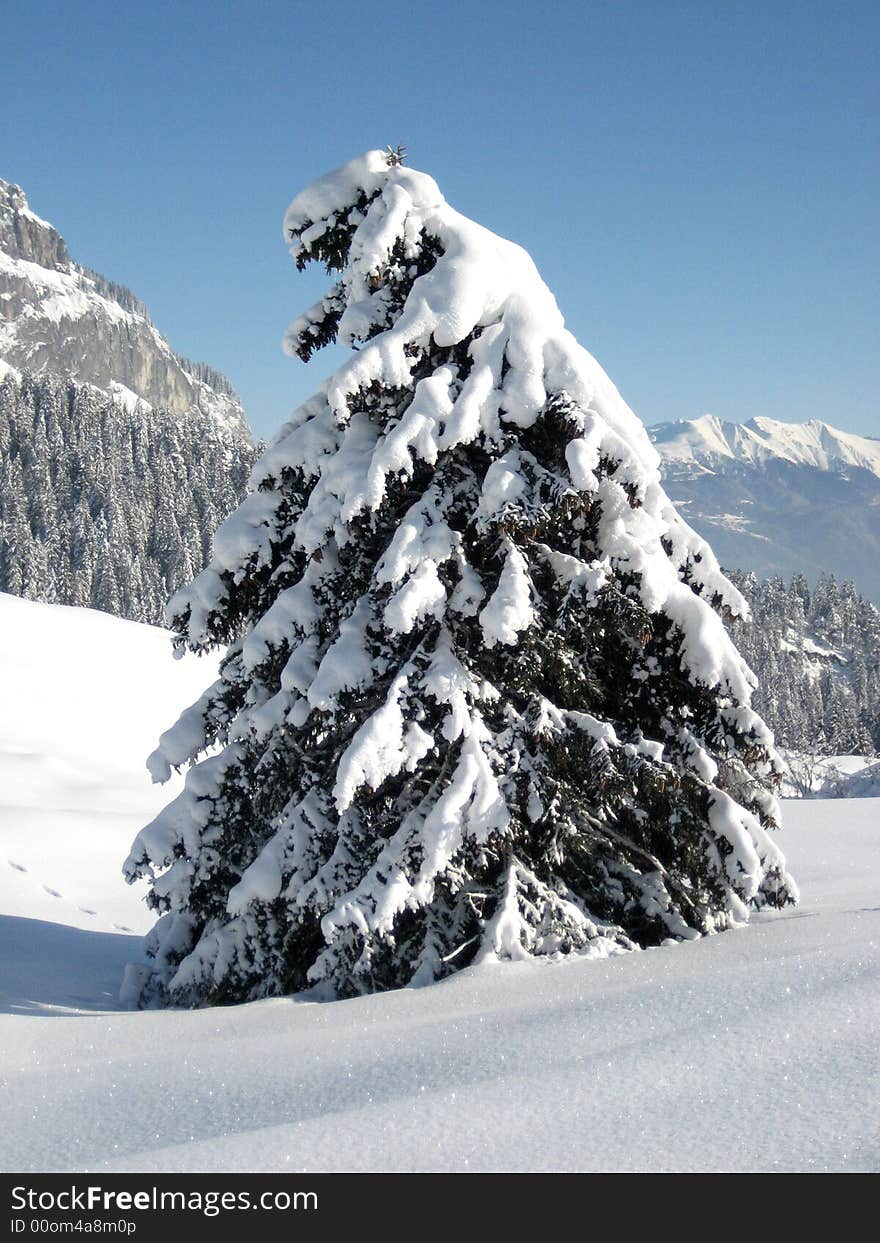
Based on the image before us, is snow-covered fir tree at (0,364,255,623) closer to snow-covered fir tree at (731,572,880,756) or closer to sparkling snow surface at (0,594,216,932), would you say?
snow-covered fir tree at (731,572,880,756)

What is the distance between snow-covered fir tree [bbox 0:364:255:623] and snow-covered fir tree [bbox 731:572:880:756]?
65803 millimetres

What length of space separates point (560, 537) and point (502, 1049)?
3566 millimetres

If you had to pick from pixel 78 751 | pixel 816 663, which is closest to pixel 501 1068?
pixel 78 751

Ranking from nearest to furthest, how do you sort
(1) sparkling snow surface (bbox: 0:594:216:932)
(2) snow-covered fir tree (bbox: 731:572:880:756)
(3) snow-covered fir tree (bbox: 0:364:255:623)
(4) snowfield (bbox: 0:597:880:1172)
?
(4) snowfield (bbox: 0:597:880:1172) → (1) sparkling snow surface (bbox: 0:594:216:932) → (3) snow-covered fir tree (bbox: 0:364:255:623) → (2) snow-covered fir tree (bbox: 731:572:880:756)

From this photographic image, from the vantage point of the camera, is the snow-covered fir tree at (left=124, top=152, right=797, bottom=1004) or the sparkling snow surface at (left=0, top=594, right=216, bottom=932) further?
the sparkling snow surface at (left=0, top=594, right=216, bottom=932)

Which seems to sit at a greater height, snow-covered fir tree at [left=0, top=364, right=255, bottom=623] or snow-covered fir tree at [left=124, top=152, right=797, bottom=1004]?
snow-covered fir tree at [left=0, top=364, right=255, bottom=623]

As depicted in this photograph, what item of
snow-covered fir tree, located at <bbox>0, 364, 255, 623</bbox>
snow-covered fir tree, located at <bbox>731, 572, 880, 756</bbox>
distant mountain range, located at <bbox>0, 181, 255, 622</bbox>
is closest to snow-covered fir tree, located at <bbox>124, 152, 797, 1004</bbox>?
snow-covered fir tree, located at <bbox>731, 572, 880, 756</bbox>

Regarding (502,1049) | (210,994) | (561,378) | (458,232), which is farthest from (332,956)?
(458,232)

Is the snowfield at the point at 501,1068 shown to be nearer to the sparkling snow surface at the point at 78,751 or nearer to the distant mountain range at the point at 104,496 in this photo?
the sparkling snow surface at the point at 78,751

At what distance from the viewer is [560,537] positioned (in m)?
6.29

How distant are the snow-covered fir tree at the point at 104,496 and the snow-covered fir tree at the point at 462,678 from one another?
3540 inches

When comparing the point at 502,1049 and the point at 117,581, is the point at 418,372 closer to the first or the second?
the point at 502,1049

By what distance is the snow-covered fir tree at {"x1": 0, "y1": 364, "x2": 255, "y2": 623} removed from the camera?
93.4 metres

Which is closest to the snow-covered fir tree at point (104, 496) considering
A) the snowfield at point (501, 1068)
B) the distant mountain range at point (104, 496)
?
the distant mountain range at point (104, 496)
